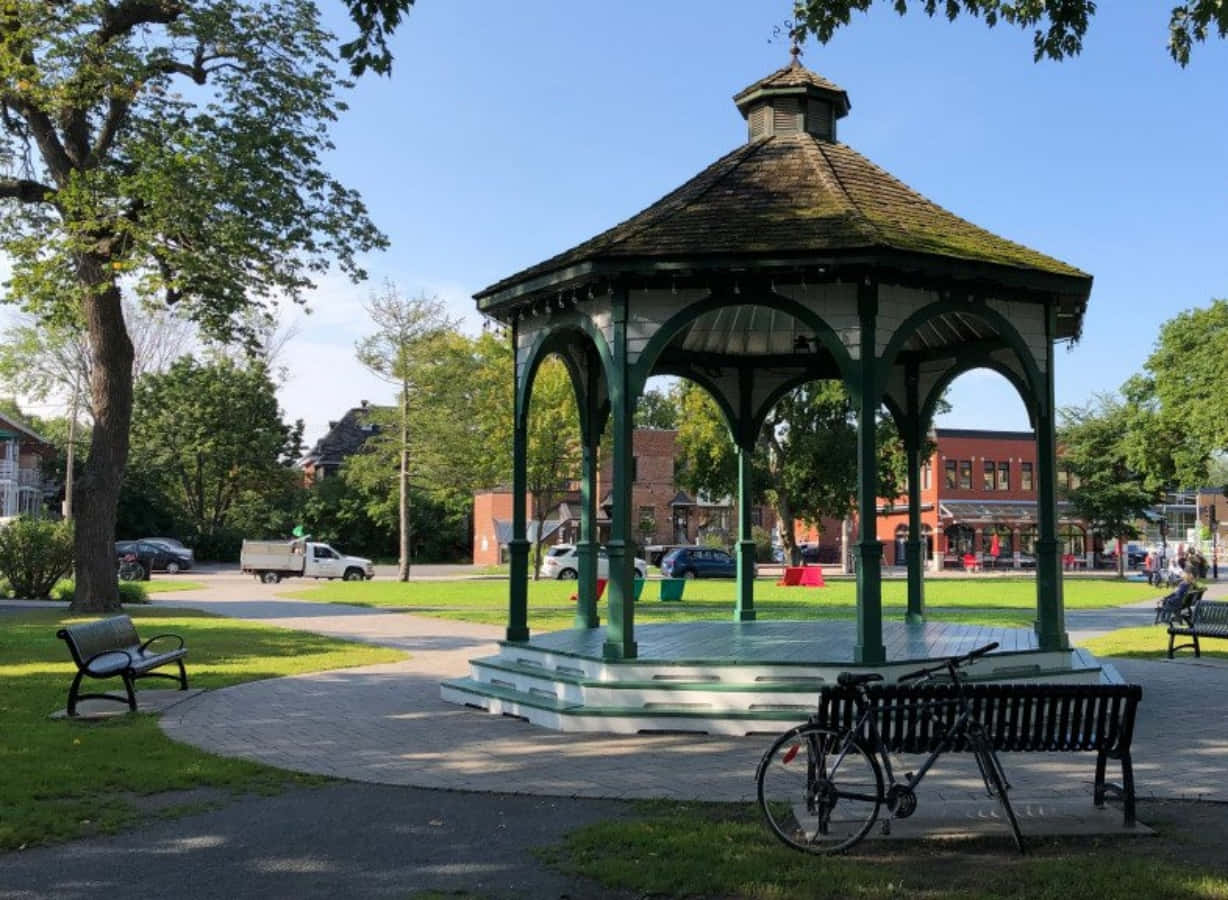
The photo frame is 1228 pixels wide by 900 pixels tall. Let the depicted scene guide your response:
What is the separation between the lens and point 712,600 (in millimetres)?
29703

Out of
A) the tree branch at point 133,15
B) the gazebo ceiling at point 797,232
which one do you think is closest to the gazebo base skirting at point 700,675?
the gazebo ceiling at point 797,232

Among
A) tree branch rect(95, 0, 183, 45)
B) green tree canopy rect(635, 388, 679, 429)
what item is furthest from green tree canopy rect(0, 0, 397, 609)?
green tree canopy rect(635, 388, 679, 429)

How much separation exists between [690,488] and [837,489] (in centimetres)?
781

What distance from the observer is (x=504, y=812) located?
6.74m

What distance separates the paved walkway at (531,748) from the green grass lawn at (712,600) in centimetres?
659

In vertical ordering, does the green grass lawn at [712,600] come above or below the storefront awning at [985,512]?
below

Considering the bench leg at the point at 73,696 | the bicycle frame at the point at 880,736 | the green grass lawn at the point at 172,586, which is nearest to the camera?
the bicycle frame at the point at 880,736

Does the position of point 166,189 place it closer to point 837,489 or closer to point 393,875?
point 393,875

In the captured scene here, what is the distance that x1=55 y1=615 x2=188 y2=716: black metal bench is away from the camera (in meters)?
10.2

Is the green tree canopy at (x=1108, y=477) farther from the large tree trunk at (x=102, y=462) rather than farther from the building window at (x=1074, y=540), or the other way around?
the large tree trunk at (x=102, y=462)

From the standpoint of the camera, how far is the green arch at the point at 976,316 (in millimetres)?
10336

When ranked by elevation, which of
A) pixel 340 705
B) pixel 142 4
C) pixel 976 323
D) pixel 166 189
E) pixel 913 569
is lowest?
pixel 340 705

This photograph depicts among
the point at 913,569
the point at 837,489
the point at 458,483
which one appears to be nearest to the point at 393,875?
the point at 913,569

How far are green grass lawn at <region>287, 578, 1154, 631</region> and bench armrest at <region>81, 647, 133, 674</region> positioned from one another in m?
8.54
